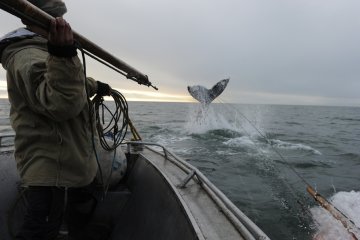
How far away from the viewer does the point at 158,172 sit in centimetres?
345

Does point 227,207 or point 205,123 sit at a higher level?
point 227,207

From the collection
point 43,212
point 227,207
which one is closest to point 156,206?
point 227,207

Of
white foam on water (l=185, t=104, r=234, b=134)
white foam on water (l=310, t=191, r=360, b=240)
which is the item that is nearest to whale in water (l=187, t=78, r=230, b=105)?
white foam on water (l=185, t=104, r=234, b=134)

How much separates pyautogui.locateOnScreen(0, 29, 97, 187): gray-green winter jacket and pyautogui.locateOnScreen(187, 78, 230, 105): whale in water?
17.5 m

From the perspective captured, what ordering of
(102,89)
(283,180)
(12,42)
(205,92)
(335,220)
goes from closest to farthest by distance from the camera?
1. (12,42)
2. (102,89)
3. (335,220)
4. (283,180)
5. (205,92)

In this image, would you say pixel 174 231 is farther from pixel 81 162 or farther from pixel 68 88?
pixel 68 88

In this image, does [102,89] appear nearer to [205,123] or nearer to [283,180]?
[283,180]

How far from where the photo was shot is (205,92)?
20.0 m

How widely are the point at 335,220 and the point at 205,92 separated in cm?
1454

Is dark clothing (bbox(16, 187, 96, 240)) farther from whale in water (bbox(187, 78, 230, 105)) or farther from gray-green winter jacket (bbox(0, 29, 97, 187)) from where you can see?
whale in water (bbox(187, 78, 230, 105))

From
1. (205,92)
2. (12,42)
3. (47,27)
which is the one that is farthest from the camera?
(205,92)

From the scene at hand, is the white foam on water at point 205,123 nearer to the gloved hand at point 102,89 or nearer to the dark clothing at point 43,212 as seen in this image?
the gloved hand at point 102,89

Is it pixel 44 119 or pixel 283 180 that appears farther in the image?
pixel 283 180

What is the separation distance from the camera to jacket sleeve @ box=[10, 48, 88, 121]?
5.53 feet
